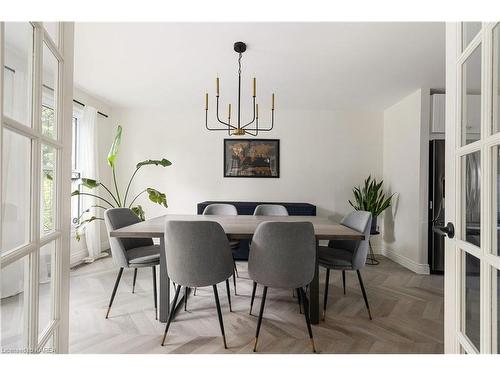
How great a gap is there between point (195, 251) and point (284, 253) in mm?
603

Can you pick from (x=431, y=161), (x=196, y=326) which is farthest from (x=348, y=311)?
(x=431, y=161)

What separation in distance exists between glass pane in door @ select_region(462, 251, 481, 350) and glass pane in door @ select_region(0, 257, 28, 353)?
1.30 m

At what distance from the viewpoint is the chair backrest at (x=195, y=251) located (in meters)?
1.62

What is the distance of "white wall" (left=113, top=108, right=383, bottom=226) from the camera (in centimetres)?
420

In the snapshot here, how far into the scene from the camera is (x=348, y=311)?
2.18 m

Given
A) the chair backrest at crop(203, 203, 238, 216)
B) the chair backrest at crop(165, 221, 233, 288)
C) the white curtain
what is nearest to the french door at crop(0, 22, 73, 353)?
the chair backrest at crop(165, 221, 233, 288)

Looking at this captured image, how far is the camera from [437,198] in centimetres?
319

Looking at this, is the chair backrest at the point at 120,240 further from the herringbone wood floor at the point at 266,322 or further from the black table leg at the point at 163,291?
the herringbone wood floor at the point at 266,322

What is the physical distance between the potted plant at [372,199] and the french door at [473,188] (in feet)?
9.41

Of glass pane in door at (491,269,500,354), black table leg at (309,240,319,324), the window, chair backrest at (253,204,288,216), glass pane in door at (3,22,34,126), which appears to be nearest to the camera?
glass pane in door at (3,22,34,126)

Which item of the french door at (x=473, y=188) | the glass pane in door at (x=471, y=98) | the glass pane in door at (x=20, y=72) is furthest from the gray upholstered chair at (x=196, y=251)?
the glass pane in door at (x=471, y=98)

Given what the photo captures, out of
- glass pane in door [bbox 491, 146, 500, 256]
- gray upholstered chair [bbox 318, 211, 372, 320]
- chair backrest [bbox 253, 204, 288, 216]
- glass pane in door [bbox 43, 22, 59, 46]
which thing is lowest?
gray upholstered chair [bbox 318, 211, 372, 320]

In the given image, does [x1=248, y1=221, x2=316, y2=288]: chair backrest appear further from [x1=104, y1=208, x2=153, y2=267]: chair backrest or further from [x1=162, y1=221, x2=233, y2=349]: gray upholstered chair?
[x1=104, y1=208, x2=153, y2=267]: chair backrest
